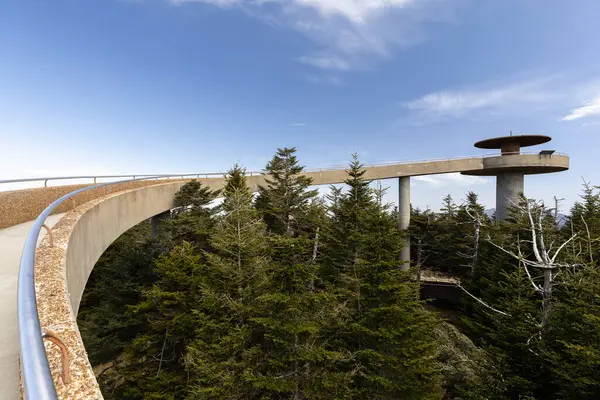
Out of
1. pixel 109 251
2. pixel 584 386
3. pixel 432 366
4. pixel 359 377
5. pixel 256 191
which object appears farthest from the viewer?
pixel 109 251

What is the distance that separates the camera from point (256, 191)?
24.2m

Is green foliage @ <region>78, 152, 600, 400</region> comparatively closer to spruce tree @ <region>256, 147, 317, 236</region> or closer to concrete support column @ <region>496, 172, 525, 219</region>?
spruce tree @ <region>256, 147, 317, 236</region>

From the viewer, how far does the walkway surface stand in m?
2.86

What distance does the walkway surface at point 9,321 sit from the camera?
2.86m

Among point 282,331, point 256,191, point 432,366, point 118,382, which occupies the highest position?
point 256,191

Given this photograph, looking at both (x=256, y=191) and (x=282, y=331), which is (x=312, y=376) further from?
(x=256, y=191)

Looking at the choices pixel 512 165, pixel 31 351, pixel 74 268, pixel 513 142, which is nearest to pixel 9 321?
pixel 74 268

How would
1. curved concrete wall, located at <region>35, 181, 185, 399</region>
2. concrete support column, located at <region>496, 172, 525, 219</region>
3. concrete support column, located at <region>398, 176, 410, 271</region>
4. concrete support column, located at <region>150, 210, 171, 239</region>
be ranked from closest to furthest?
curved concrete wall, located at <region>35, 181, 185, 399</region> → concrete support column, located at <region>150, 210, 171, 239</region> → concrete support column, located at <region>398, 176, 410, 271</region> → concrete support column, located at <region>496, 172, 525, 219</region>

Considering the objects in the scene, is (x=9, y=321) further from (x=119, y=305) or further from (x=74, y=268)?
(x=119, y=305)

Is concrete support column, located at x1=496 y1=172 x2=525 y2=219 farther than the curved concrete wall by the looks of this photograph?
Yes

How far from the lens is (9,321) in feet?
12.3

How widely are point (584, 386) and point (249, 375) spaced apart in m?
10.0

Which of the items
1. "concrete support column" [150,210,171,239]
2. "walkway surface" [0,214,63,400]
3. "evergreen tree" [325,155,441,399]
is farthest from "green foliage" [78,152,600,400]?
"walkway surface" [0,214,63,400]

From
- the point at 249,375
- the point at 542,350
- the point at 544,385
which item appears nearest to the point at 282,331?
the point at 249,375
